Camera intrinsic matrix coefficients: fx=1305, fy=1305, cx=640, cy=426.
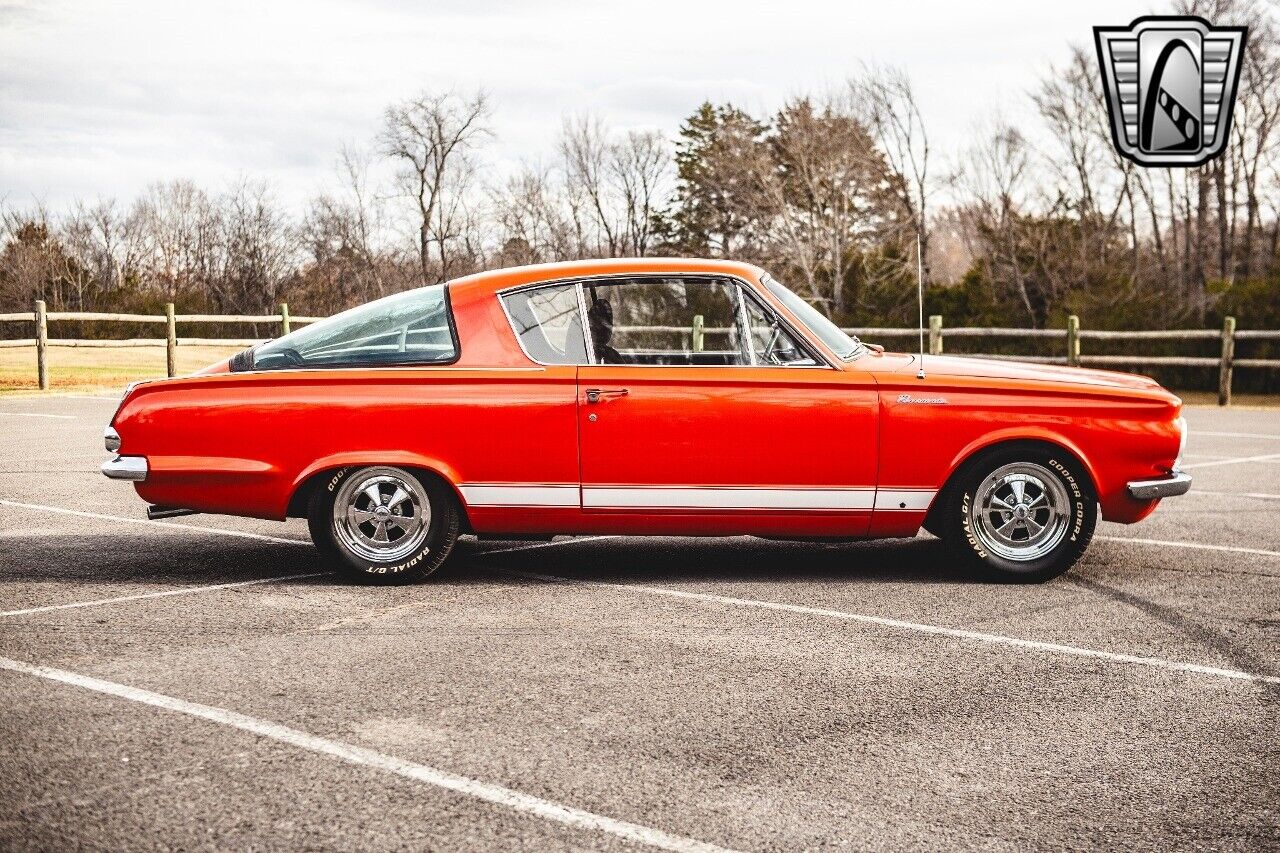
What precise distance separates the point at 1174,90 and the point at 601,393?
1992 cm

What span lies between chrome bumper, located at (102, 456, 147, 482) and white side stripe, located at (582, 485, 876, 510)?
2.14 m

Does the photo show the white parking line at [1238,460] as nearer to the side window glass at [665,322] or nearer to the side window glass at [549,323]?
the side window glass at [665,322]

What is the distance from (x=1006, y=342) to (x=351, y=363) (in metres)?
23.8

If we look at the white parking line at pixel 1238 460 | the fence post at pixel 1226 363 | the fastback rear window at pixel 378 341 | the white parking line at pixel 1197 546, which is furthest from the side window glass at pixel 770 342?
the fence post at pixel 1226 363

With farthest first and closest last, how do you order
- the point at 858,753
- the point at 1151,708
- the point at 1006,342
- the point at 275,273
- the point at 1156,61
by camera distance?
1. the point at 275,273
2. the point at 1006,342
3. the point at 1156,61
4. the point at 1151,708
5. the point at 858,753

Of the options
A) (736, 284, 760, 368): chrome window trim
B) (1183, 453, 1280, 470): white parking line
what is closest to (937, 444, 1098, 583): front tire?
(736, 284, 760, 368): chrome window trim

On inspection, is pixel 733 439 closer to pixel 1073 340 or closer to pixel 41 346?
pixel 1073 340

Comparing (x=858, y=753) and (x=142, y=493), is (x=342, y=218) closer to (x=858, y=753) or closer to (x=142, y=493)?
(x=142, y=493)

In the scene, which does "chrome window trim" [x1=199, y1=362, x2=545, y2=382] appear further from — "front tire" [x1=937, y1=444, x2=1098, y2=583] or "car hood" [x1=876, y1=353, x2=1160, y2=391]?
"front tire" [x1=937, y1=444, x2=1098, y2=583]

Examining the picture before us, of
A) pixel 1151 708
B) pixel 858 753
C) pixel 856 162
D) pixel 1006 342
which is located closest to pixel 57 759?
pixel 858 753

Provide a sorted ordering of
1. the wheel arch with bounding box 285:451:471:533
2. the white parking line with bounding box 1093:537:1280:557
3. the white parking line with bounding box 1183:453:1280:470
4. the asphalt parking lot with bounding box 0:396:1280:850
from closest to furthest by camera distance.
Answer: the asphalt parking lot with bounding box 0:396:1280:850 → the wheel arch with bounding box 285:451:471:533 → the white parking line with bounding box 1093:537:1280:557 → the white parking line with bounding box 1183:453:1280:470

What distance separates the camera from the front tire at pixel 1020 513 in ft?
21.1

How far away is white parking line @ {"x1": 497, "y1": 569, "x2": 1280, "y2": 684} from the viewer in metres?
4.94

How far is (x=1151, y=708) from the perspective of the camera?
4.46 m
